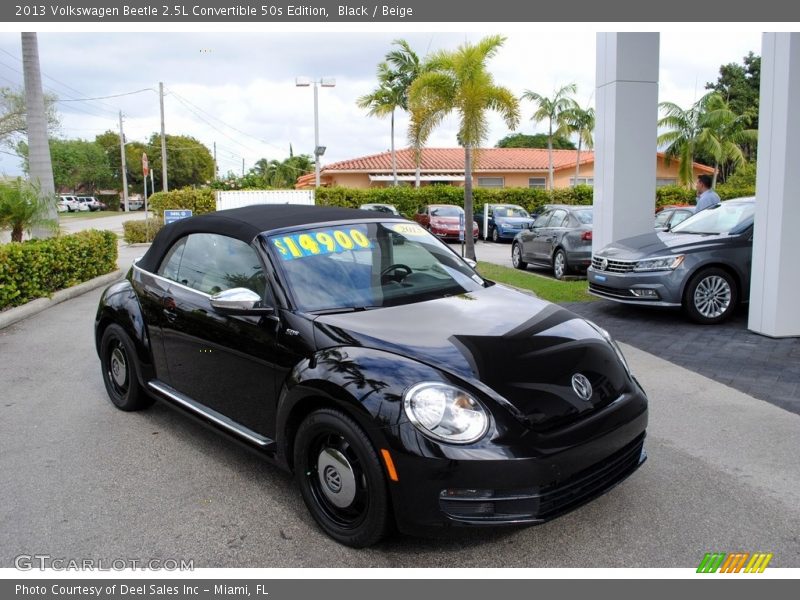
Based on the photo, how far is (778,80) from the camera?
23.4 ft

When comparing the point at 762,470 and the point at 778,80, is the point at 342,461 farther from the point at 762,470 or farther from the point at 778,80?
the point at 778,80

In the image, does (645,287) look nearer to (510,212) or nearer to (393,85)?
(510,212)

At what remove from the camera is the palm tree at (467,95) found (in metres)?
16.7

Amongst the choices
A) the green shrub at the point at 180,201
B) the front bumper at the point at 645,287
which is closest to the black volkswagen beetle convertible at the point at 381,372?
the front bumper at the point at 645,287

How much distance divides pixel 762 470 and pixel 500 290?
1914 mm

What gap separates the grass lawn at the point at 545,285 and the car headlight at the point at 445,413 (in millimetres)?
7225

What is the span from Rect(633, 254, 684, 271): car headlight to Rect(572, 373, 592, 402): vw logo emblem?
557 centimetres

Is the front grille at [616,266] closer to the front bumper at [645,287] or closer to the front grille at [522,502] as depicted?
the front bumper at [645,287]

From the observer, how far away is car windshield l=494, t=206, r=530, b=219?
83.1 ft

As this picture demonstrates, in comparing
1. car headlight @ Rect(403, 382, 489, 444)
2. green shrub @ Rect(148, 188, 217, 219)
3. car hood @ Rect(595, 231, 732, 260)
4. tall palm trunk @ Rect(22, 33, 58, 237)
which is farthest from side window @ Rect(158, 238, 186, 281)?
green shrub @ Rect(148, 188, 217, 219)

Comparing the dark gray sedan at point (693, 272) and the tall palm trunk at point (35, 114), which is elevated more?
the tall palm trunk at point (35, 114)

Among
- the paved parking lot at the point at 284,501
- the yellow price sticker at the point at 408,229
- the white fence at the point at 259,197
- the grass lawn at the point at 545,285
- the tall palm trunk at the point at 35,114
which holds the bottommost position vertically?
the paved parking lot at the point at 284,501

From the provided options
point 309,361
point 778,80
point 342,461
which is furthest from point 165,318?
point 778,80

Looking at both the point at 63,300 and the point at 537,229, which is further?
the point at 537,229
